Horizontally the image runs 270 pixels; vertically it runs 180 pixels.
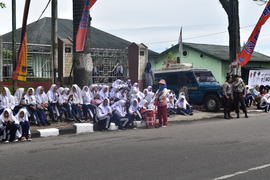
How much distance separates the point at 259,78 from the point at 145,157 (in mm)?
18511

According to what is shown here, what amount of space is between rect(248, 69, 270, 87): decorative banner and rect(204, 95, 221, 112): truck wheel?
6.03 m

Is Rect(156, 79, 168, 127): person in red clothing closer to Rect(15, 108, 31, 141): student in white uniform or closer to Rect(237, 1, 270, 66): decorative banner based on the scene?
Rect(15, 108, 31, 141): student in white uniform

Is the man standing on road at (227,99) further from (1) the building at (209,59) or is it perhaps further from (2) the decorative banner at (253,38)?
(1) the building at (209,59)

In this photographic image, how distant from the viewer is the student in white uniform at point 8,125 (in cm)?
1182

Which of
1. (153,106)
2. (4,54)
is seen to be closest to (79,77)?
(153,106)

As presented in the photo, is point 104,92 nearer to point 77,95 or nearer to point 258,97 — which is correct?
point 77,95

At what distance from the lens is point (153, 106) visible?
50.5ft

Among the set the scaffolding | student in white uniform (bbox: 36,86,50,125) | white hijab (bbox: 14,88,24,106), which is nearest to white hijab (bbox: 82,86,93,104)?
student in white uniform (bbox: 36,86,50,125)

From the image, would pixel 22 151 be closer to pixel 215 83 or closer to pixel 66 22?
pixel 215 83

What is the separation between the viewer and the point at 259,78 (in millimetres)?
25703

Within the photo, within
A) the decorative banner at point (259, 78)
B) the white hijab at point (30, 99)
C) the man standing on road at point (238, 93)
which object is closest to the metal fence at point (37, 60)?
the white hijab at point (30, 99)

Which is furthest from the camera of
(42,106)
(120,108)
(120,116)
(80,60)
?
(80,60)

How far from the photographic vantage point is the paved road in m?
7.14

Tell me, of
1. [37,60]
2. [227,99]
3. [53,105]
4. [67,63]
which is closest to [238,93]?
[227,99]
